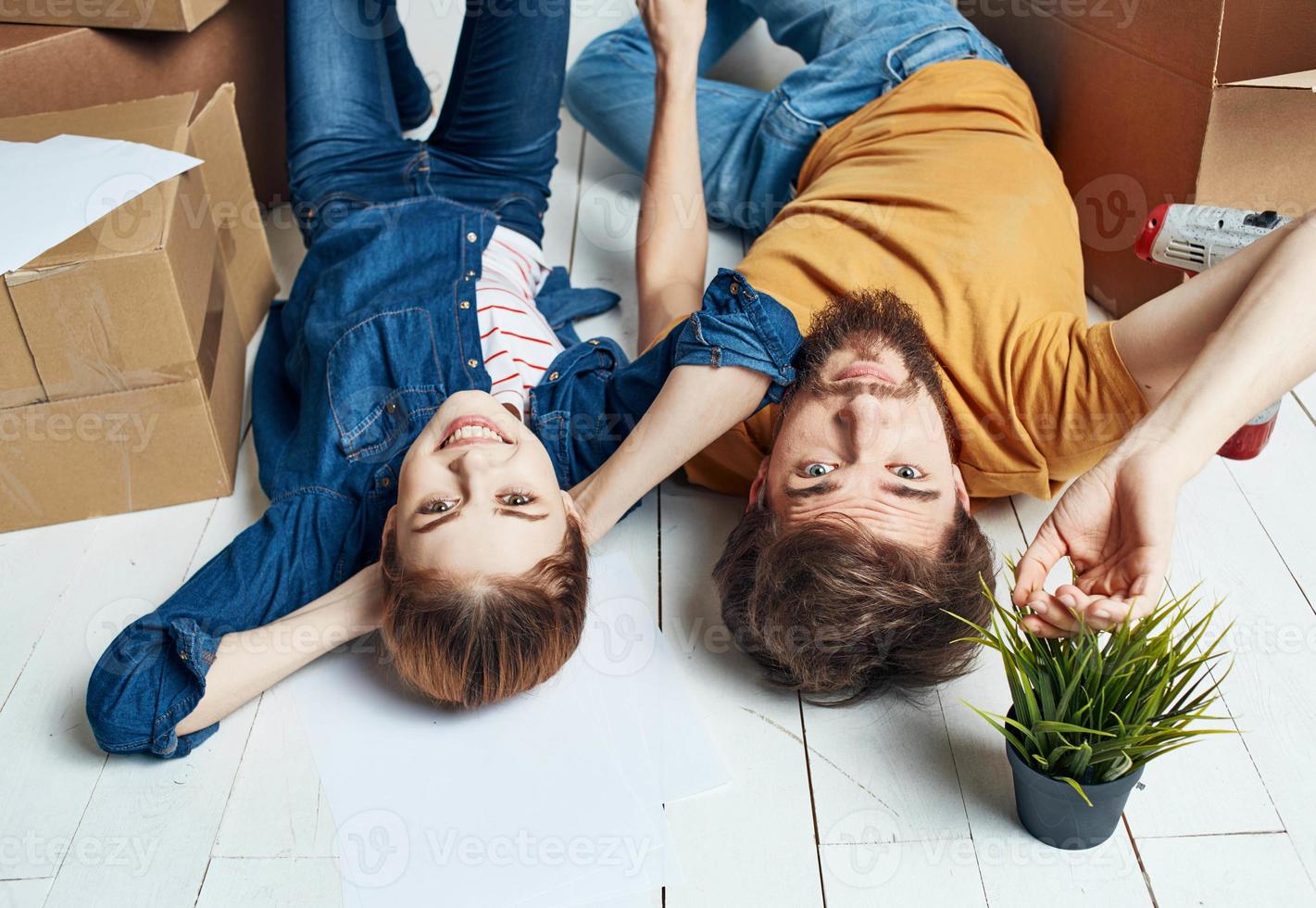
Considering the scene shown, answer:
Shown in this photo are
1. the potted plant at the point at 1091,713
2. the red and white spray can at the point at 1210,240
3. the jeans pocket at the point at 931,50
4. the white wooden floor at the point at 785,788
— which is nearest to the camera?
the potted plant at the point at 1091,713

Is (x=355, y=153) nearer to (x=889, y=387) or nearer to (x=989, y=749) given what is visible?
(x=889, y=387)

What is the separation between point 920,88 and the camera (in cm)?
162

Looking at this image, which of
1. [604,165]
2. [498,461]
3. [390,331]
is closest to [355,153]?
[390,331]

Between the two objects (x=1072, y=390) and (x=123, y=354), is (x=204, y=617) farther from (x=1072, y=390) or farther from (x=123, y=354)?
(x=1072, y=390)

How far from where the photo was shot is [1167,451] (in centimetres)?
94

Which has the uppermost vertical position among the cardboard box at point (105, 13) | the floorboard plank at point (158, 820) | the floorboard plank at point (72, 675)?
the cardboard box at point (105, 13)

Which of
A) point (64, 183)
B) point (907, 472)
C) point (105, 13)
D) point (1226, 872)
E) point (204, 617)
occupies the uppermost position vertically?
point (105, 13)

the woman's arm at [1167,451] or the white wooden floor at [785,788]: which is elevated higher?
the woman's arm at [1167,451]

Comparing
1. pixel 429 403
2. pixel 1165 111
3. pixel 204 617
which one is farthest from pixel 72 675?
pixel 1165 111

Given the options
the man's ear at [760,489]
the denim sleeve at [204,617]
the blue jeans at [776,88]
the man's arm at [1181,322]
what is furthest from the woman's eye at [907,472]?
the blue jeans at [776,88]

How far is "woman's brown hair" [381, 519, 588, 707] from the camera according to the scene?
3.39 feet

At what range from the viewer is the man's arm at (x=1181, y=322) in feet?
3.62

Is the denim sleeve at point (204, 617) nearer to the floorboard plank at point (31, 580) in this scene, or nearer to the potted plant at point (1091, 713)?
the floorboard plank at point (31, 580)

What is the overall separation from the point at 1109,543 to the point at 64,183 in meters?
1.21
